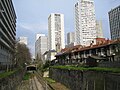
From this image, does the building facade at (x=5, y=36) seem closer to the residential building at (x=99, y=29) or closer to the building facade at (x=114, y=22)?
the building facade at (x=114, y=22)

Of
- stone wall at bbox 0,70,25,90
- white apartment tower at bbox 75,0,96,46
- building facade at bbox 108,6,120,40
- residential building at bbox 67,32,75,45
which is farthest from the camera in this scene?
residential building at bbox 67,32,75,45

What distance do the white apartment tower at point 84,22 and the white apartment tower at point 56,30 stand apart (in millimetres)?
19038

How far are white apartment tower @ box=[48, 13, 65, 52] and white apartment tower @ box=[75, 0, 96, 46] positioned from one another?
19038 mm

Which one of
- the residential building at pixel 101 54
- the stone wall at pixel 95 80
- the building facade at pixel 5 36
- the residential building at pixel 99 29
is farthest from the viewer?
the residential building at pixel 99 29

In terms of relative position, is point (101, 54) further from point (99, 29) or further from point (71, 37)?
point (71, 37)

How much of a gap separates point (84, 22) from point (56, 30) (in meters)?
25.8

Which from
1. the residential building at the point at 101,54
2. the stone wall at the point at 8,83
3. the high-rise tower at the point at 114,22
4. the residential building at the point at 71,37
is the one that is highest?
the residential building at the point at 71,37

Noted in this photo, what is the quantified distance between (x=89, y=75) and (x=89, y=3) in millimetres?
119204

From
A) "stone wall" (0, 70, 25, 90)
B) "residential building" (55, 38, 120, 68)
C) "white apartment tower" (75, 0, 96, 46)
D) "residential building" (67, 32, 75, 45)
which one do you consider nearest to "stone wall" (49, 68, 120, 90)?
"residential building" (55, 38, 120, 68)

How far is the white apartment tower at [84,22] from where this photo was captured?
126 metres

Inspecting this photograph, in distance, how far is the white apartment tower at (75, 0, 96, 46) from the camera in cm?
12644

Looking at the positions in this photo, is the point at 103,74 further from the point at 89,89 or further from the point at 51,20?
the point at 51,20

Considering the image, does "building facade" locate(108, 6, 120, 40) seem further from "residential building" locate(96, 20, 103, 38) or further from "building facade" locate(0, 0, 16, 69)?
"residential building" locate(96, 20, 103, 38)

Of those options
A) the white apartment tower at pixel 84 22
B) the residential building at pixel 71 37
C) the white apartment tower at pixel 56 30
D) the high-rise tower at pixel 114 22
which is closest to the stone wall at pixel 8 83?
the high-rise tower at pixel 114 22
